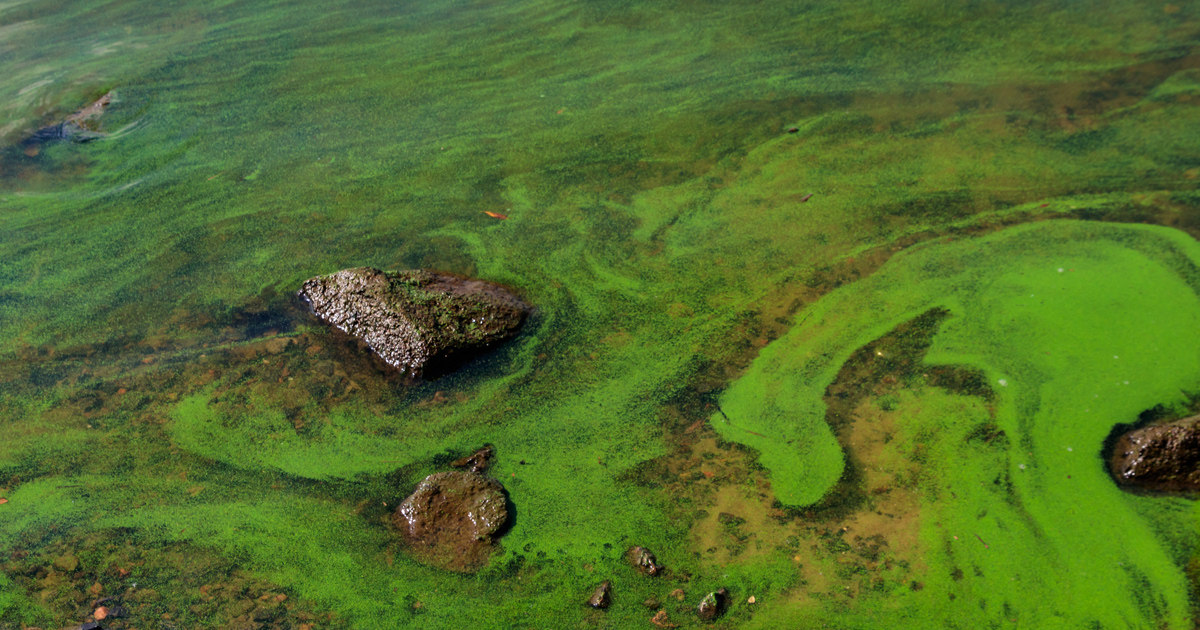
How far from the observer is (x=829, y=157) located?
137 inches

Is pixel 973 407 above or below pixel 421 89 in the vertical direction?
below

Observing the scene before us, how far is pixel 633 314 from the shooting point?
2793 mm

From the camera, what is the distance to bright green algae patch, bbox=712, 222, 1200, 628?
194 centimetres

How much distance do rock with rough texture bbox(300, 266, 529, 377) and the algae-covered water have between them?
85 millimetres

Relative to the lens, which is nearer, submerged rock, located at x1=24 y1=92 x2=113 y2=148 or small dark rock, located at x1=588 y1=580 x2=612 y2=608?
small dark rock, located at x1=588 y1=580 x2=612 y2=608

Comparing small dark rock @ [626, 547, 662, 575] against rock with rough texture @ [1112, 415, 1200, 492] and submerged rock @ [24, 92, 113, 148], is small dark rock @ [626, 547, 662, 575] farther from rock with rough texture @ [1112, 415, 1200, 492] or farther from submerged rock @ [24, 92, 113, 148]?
submerged rock @ [24, 92, 113, 148]

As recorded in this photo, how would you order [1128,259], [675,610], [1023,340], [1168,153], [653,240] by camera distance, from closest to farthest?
[675,610] < [1023,340] < [1128,259] < [653,240] < [1168,153]

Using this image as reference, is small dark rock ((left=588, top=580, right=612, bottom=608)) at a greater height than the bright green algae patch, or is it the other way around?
the bright green algae patch

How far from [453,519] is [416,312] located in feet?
2.54

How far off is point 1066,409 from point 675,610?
4.40ft

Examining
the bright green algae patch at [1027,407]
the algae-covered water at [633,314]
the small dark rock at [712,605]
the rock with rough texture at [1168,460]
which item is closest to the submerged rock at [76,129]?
the algae-covered water at [633,314]

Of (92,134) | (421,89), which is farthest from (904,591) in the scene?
(92,134)

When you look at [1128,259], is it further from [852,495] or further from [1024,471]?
[852,495]

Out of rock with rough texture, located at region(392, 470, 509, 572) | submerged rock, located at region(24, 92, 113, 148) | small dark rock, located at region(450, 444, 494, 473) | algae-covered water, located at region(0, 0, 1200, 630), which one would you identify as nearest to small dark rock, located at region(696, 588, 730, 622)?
algae-covered water, located at region(0, 0, 1200, 630)
